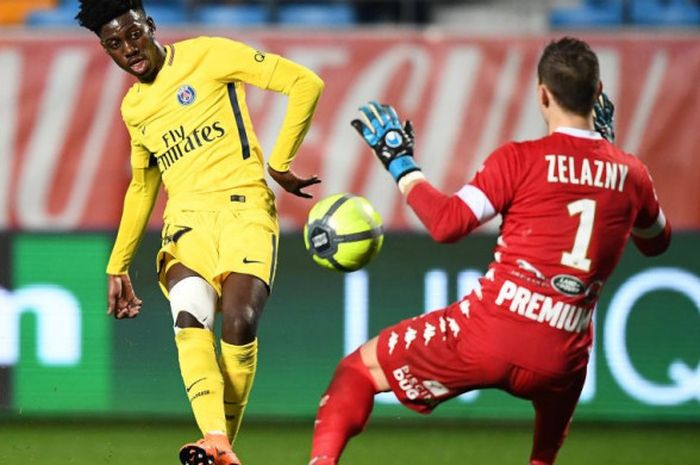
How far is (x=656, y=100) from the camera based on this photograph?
343 inches

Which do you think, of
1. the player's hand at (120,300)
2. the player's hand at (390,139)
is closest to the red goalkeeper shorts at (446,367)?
the player's hand at (390,139)

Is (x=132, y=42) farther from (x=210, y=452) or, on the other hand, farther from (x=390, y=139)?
(x=210, y=452)

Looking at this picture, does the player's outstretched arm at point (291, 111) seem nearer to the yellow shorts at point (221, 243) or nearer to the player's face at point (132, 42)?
the yellow shorts at point (221, 243)

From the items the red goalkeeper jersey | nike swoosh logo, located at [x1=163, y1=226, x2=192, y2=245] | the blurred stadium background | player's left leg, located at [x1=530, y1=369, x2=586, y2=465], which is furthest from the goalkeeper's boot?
the blurred stadium background

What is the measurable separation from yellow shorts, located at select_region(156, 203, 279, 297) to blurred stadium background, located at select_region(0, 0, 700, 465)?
8.53 feet

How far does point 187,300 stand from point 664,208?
3935 millimetres

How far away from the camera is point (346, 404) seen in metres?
4.86

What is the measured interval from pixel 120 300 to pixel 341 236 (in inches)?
47.5

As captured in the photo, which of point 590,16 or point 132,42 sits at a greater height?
point 132,42

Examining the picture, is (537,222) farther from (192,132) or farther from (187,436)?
(187,436)

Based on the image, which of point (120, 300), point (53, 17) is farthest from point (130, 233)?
point (53, 17)

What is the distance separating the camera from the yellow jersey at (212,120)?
602 centimetres

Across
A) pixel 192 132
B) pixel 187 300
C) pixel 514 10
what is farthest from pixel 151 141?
Answer: pixel 514 10

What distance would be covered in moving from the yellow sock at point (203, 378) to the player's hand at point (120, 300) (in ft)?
2.22
